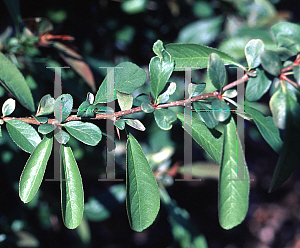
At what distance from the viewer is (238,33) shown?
1224mm

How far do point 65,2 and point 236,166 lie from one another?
3.56 ft

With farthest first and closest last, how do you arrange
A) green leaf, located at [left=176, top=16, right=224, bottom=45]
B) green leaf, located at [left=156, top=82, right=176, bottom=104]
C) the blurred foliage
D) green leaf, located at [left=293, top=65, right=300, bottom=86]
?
green leaf, located at [left=176, top=16, right=224, bottom=45], the blurred foliage, green leaf, located at [left=156, top=82, right=176, bottom=104], green leaf, located at [left=293, top=65, right=300, bottom=86]

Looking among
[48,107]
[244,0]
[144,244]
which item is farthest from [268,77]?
[144,244]

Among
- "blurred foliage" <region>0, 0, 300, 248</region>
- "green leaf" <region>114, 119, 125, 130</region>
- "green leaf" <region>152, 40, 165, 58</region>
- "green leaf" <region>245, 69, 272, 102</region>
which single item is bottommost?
"blurred foliage" <region>0, 0, 300, 248</region>

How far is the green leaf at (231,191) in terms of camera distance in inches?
20.6

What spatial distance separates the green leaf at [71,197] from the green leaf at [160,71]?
0.23 metres

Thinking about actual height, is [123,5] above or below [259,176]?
above

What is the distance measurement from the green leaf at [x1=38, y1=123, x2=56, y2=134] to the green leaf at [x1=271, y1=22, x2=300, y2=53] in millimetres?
458

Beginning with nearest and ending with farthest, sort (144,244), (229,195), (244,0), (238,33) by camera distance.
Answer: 1. (229,195)
2. (238,33)
3. (244,0)
4. (144,244)

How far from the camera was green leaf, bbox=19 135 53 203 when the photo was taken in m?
0.54

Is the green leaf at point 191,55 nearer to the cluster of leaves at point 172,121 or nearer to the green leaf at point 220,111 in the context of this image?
the cluster of leaves at point 172,121

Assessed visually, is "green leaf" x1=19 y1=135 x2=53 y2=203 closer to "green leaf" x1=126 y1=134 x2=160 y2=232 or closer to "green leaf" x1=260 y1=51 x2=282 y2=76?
"green leaf" x1=126 y1=134 x2=160 y2=232

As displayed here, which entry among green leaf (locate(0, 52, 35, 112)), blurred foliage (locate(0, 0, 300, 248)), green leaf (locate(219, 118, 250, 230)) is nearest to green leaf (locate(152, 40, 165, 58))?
green leaf (locate(219, 118, 250, 230))

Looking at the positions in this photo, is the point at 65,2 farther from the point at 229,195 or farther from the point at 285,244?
the point at 285,244
